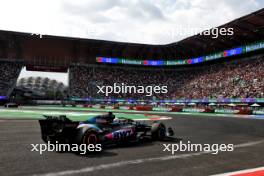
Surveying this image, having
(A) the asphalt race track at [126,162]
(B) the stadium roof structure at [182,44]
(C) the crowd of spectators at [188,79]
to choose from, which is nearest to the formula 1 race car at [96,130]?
(A) the asphalt race track at [126,162]

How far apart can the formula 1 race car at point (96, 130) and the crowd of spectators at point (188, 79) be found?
33.4 m

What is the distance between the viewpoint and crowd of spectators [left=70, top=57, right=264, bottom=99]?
45.0 metres

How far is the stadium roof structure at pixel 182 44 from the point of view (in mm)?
44812

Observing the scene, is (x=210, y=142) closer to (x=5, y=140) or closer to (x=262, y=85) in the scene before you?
(x=5, y=140)

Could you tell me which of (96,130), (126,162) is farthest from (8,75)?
(126,162)

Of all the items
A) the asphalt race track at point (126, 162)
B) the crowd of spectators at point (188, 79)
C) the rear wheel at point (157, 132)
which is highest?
the crowd of spectators at point (188, 79)

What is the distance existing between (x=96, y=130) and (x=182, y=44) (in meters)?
55.8

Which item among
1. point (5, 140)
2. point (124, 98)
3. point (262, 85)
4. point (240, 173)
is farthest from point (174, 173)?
point (124, 98)

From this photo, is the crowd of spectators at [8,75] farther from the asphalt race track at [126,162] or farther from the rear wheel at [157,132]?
the asphalt race track at [126,162]

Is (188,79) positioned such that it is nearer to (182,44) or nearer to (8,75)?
(182,44)

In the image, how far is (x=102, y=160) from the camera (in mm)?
6402

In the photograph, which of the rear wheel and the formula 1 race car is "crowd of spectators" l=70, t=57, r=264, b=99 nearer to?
the rear wheel

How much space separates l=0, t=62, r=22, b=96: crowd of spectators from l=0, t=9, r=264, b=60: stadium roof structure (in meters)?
6.20

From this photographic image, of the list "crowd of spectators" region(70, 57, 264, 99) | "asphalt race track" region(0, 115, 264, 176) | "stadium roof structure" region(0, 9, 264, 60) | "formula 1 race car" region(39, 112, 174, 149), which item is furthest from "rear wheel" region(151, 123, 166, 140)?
"stadium roof structure" region(0, 9, 264, 60)
